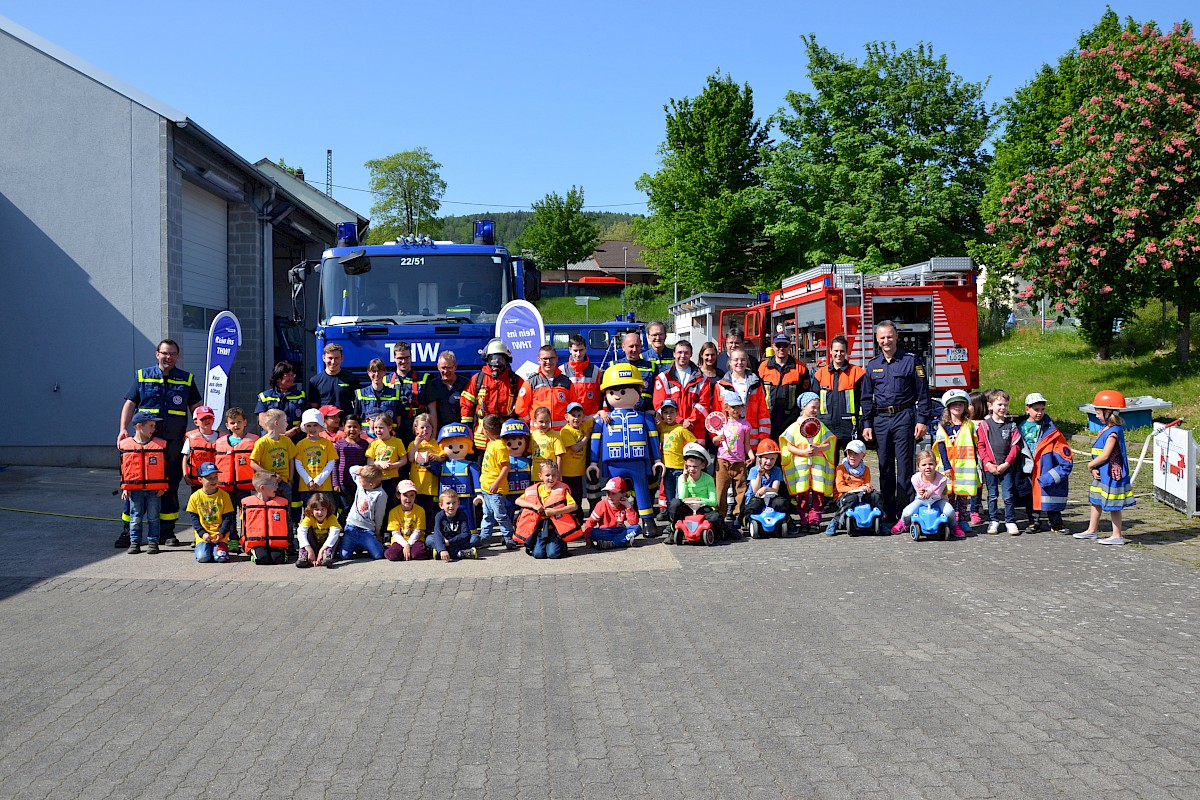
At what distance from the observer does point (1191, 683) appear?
205 inches

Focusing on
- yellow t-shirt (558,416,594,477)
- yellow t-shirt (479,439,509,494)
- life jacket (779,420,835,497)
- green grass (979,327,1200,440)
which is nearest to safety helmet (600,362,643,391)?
yellow t-shirt (558,416,594,477)

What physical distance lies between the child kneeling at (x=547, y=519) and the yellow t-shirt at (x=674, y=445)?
127cm

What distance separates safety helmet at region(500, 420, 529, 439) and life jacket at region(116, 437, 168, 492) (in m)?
3.19

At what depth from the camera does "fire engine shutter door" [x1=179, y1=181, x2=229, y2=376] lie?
17.5 m

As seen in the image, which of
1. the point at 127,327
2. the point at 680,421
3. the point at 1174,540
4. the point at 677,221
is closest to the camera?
the point at 1174,540

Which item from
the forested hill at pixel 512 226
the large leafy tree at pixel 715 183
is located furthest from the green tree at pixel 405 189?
the large leafy tree at pixel 715 183

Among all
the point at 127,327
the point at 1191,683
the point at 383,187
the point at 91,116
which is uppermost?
the point at 383,187

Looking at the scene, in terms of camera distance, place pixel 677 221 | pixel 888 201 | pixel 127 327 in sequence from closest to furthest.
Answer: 1. pixel 127 327
2. pixel 888 201
3. pixel 677 221

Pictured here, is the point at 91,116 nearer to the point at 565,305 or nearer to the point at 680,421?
the point at 680,421

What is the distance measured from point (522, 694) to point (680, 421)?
5443 millimetres

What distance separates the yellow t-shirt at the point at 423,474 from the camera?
9.36 meters

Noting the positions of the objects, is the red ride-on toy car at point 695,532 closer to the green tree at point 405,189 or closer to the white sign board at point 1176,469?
the white sign board at point 1176,469

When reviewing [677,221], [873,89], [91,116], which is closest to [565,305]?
[677,221]

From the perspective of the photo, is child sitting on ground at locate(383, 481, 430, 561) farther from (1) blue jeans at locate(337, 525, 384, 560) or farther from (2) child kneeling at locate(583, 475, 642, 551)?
(2) child kneeling at locate(583, 475, 642, 551)
